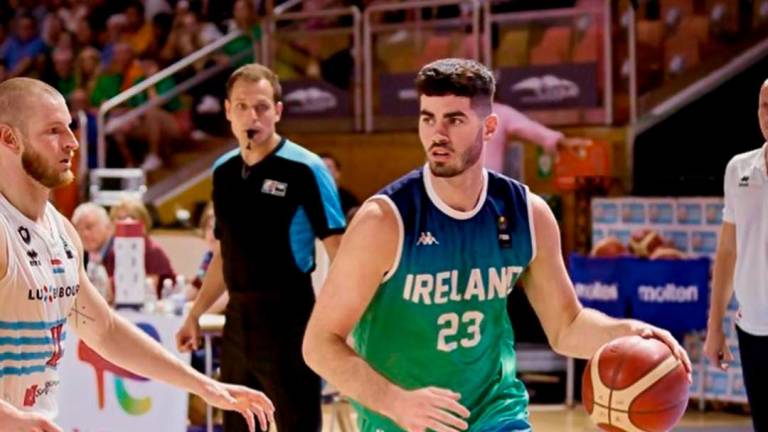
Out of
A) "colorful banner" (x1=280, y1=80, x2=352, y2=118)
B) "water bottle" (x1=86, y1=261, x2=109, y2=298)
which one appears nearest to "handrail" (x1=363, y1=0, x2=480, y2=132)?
"colorful banner" (x1=280, y1=80, x2=352, y2=118)

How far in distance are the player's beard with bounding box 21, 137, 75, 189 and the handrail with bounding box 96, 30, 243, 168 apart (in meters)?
9.23

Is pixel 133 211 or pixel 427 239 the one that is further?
pixel 133 211

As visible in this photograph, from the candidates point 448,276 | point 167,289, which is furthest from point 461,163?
point 167,289

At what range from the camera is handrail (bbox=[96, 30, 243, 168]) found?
43.8 feet

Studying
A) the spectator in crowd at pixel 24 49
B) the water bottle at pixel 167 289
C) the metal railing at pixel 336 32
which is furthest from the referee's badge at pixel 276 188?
the spectator in crowd at pixel 24 49

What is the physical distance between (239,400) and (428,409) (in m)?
1.02

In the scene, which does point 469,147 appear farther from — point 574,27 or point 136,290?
point 574,27

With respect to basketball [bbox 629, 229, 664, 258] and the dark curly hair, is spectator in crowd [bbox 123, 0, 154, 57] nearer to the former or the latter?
basketball [bbox 629, 229, 664, 258]

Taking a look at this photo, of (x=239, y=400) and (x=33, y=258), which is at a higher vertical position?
(x=33, y=258)

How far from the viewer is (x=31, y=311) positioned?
166 inches

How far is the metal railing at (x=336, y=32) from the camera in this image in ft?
42.1

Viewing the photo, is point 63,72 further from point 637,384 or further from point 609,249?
point 637,384

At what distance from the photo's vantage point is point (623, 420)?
4250 mm

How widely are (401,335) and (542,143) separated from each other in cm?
720
